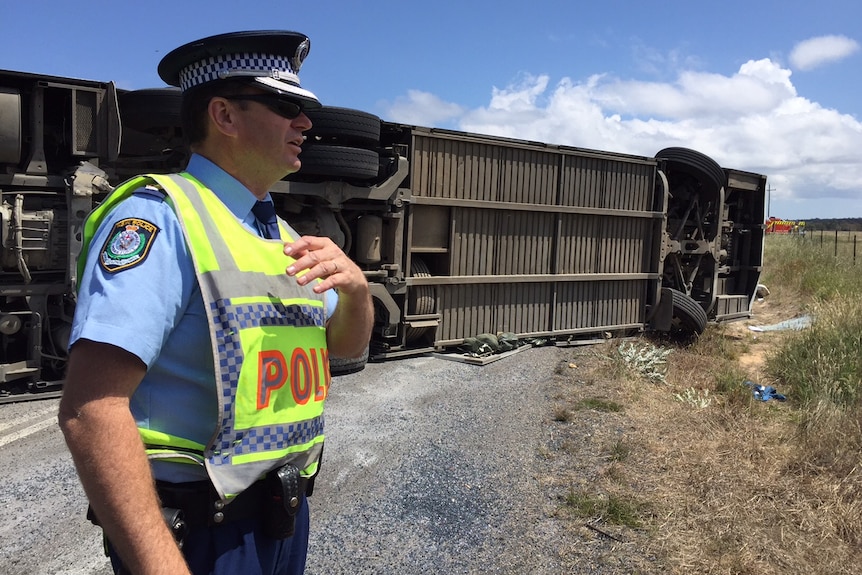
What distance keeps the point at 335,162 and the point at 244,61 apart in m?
5.40

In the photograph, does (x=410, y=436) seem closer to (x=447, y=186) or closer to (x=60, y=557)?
(x=60, y=557)

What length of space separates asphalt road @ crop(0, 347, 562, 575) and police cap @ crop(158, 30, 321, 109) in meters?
2.49

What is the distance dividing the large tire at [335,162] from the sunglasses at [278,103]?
17.3ft

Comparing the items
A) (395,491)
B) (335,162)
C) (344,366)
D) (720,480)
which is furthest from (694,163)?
(395,491)

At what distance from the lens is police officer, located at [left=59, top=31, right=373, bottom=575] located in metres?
1.19

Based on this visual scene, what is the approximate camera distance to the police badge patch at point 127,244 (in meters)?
1.25

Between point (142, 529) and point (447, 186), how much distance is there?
23.7ft

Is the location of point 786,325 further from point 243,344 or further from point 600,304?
point 243,344

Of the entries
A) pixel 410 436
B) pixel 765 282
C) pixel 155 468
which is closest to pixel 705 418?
pixel 410 436

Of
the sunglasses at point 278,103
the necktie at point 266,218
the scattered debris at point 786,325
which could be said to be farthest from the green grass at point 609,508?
the scattered debris at point 786,325

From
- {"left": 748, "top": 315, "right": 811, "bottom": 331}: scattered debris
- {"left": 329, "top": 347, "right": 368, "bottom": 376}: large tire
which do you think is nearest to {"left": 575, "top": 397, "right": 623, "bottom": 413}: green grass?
{"left": 329, "top": 347, "right": 368, "bottom": 376}: large tire

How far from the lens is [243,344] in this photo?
1.37 m

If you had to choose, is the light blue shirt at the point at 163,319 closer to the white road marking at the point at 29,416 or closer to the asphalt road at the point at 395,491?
the asphalt road at the point at 395,491

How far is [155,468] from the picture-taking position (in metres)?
1.37
